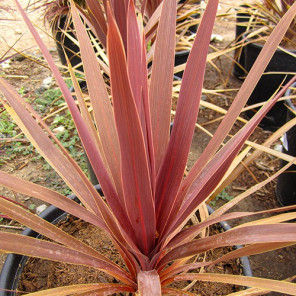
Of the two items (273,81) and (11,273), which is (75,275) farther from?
(273,81)

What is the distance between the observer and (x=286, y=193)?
149cm

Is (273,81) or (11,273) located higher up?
(273,81)

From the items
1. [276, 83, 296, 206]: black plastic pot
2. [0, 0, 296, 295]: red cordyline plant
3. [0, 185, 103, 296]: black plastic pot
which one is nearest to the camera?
[0, 0, 296, 295]: red cordyline plant

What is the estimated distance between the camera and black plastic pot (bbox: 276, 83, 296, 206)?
137 centimetres

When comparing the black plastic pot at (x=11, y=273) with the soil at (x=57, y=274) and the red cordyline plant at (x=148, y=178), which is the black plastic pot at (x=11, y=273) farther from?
the red cordyline plant at (x=148, y=178)

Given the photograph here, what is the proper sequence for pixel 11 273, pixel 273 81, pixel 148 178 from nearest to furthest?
1. pixel 148 178
2. pixel 11 273
3. pixel 273 81

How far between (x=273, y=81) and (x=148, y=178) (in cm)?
171

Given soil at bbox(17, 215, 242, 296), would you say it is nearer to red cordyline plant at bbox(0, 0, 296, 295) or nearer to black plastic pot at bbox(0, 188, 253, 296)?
black plastic pot at bbox(0, 188, 253, 296)

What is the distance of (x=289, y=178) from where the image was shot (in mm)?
1452

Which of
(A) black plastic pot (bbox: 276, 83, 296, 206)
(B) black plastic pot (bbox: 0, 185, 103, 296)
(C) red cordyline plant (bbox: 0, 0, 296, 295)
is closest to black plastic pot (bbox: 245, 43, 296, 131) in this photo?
(A) black plastic pot (bbox: 276, 83, 296, 206)

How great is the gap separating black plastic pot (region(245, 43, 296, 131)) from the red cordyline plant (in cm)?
139

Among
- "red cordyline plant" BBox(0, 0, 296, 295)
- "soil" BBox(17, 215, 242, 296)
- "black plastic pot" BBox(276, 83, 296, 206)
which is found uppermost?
"black plastic pot" BBox(276, 83, 296, 206)

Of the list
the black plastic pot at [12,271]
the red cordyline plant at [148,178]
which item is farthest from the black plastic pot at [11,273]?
the red cordyline plant at [148,178]

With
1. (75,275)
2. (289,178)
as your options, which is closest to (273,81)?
(289,178)
